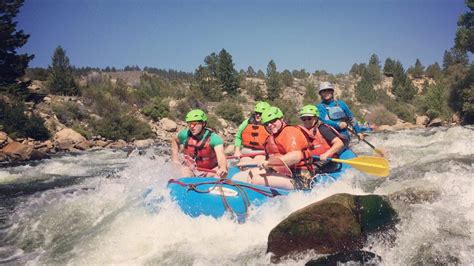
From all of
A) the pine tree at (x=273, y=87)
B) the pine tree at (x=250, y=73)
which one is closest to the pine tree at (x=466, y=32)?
the pine tree at (x=273, y=87)

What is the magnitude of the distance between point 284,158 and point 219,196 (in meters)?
1.06

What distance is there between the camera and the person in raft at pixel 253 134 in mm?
7812

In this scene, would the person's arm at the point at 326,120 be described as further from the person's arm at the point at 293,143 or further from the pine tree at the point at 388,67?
the pine tree at the point at 388,67

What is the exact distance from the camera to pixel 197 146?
6742 millimetres

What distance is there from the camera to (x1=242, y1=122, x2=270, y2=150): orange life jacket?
786 cm

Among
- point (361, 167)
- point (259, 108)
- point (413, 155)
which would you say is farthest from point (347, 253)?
point (413, 155)

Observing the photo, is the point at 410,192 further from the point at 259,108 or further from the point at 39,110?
the point at 39,110

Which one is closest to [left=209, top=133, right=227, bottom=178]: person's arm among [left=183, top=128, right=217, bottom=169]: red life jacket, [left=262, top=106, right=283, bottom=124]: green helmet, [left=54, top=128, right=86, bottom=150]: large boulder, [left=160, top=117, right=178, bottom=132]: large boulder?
[left=183, top=128, right=217, bottom=169]: red life jacket

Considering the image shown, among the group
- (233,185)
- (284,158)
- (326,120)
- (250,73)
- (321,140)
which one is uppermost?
(250,73)

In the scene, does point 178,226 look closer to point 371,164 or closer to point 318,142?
point 318,142

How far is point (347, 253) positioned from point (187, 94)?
2760 centimetres

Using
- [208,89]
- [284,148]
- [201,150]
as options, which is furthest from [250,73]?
[284,148]

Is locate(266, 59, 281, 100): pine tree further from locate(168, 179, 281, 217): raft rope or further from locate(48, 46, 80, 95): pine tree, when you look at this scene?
locate(168, 179, 281, 217): raft rope

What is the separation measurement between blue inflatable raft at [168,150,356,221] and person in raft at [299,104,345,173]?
3.34ft
